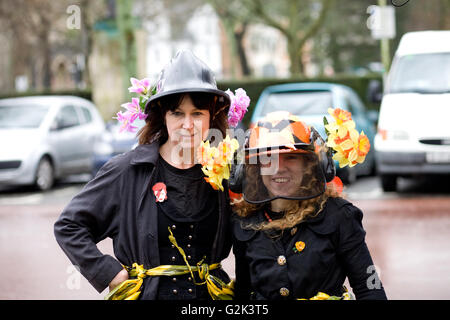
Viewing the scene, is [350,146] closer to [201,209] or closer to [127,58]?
[201,209]

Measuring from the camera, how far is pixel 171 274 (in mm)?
2850

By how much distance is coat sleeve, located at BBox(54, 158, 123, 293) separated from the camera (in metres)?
2.87

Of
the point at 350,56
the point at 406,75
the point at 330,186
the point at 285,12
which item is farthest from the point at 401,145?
the point at 350,56

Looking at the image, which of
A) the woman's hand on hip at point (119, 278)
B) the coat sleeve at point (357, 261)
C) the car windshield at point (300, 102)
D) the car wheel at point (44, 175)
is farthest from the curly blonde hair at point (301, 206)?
the car wheel at point (44, 175)

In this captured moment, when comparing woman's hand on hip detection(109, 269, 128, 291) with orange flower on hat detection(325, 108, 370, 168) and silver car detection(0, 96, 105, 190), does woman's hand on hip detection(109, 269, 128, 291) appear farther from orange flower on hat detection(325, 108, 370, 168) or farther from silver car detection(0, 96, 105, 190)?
silver car detection(0, 96, 105, 190)

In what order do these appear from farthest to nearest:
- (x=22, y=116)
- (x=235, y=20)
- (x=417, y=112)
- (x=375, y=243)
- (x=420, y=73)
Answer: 1. (x=235, y=20)
2. (x=22, y=116)
3. (x=420, y=73)
4. (x=417, y=112)
5. (x=375, y=243)

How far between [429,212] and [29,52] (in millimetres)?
37087

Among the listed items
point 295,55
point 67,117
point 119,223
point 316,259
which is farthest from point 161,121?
point 295,55

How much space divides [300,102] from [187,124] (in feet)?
28.6

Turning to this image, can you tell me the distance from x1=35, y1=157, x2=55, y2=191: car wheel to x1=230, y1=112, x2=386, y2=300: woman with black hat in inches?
413

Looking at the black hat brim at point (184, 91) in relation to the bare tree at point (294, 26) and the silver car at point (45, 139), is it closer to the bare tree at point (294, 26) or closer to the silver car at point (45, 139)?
the silver car at point (45, 139)

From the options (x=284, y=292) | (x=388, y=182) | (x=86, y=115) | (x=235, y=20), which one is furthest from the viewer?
(x=235, y=20)

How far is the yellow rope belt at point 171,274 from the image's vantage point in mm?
2822

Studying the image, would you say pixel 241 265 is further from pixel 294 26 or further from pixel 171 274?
pixel 294 26
